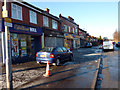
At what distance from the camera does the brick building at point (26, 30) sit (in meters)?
11.9

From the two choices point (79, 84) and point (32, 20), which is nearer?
point (79, 84)

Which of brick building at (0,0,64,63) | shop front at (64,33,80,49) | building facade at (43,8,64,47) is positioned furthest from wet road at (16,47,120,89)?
shop front at (64,33,80,49)

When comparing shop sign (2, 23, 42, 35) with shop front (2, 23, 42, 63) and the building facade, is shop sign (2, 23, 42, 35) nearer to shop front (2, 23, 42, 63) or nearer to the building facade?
shop front (2, 23, 42, 63)

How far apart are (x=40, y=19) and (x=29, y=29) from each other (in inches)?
136

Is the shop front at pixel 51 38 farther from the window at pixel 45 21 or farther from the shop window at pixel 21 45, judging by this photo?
the shop window at pixel 21 45

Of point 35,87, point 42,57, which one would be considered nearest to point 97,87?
point 35,87

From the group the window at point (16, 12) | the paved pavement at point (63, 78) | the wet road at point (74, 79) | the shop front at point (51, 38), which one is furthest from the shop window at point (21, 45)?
the wet road at point (74, 79)

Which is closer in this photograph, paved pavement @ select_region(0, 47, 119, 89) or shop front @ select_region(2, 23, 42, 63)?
paved pavement @ select_region(0, 47, 119, 89)

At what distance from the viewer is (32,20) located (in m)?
15.0

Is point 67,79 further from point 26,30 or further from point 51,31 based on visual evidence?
point 51,31

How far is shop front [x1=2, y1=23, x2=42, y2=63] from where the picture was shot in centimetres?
1207

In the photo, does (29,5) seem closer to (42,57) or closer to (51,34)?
(51,34)

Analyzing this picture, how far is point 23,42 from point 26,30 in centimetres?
177

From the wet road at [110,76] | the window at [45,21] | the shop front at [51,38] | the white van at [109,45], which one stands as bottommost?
the wet road at [110,76]
